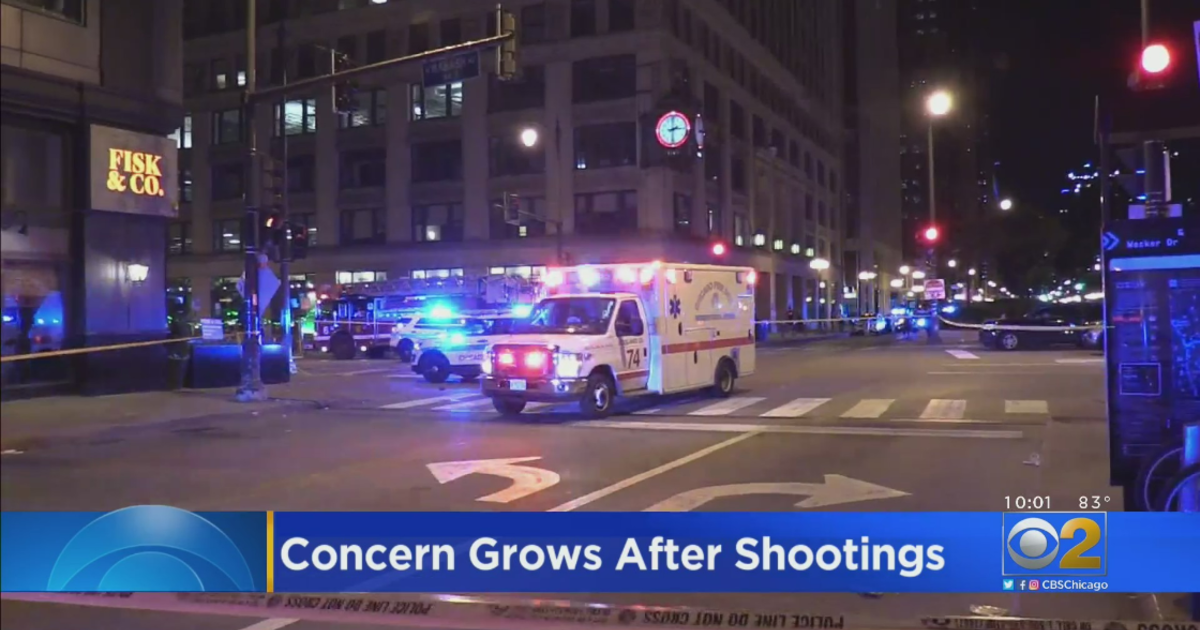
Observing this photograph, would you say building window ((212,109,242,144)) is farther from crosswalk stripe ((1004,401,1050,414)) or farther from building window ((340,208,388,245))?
building window ((340,208,388,245))

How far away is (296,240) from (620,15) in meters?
30.0

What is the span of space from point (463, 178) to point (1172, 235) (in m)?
45.7

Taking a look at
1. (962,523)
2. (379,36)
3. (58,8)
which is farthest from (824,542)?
(379,36)

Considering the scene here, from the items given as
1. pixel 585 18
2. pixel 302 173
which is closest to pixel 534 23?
pixel 585 18

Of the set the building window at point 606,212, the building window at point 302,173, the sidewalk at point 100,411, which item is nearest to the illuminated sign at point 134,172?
the sidewalk at point 100,411

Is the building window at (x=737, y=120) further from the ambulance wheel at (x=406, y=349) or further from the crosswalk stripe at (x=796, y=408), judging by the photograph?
the crosswalk stripe at (x=796, y=408)

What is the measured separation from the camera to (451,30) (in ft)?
154

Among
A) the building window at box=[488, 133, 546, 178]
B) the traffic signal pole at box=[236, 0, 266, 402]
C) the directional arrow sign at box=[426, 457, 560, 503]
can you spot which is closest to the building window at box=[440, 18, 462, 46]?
the building window at box=[488, 133, 546, 178]

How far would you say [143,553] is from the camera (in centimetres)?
505

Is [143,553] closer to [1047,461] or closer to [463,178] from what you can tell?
[1047,461]

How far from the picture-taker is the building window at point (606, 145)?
46656 mm

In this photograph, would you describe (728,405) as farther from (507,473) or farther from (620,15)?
(620,15)

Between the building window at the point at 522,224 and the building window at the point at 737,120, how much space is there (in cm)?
1369

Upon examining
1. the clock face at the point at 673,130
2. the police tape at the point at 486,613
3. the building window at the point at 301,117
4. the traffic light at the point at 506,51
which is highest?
the building window at the point at 301,117
